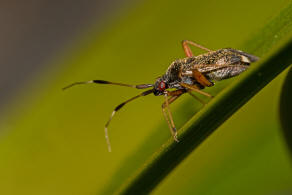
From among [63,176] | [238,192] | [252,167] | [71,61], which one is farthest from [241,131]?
[71,61]

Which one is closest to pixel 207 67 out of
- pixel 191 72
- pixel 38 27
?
pixel 191 72

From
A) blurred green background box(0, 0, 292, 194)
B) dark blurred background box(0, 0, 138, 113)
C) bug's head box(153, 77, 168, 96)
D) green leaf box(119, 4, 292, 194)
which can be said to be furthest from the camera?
dark blurred background box(0, 0, 138, 113)

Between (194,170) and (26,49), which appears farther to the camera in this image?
(26,49)

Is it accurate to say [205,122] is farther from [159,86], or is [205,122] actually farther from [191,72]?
[191,72]

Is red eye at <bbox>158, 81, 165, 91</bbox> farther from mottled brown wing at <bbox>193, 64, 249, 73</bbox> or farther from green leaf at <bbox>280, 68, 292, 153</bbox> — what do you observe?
green leaf at <bbox>280, 68, 292, 153</bbox>

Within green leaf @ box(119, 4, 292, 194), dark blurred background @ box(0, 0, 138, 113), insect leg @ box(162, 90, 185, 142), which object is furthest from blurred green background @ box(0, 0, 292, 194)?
dark blurred background @ box(0, 0, 138, 113)

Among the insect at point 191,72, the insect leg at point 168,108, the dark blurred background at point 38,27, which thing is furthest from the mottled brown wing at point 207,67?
the dark blurred background at point 38,27

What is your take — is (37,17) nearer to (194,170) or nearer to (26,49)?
(26,49)

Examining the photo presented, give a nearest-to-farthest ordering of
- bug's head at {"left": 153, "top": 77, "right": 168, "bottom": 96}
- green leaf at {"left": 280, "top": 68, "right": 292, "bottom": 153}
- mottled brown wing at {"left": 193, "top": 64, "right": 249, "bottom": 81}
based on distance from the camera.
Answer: green leaf at {"left": 280, "top": 68, "right": 292, "bottom": 153}, mottled brown wing at {"left": 193, "top": 64, "right": 249, "bottom": 81}, bug's head at {"left": 153, "top": 77, "right": 168, "bottom": 96}
